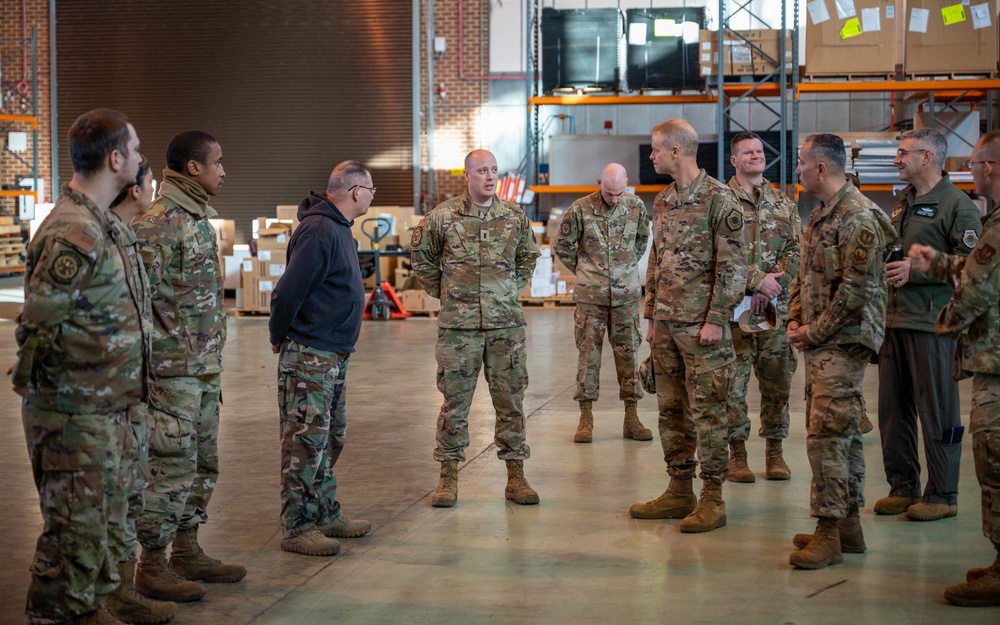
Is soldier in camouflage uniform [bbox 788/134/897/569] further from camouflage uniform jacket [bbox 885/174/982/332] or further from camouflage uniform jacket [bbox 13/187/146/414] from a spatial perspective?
camouflage uniform jacket [bbox 13/187/146/414]

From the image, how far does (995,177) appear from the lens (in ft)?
14.0

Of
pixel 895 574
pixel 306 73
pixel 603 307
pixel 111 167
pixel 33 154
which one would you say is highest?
pixel 306 73

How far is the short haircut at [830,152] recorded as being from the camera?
4.65 metres

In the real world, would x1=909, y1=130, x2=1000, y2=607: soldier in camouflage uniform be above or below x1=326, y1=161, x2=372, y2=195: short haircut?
below

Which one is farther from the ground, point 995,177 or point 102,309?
point 995,177

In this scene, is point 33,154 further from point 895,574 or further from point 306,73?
point 895,574

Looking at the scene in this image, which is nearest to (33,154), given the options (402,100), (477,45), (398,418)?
(402,100)

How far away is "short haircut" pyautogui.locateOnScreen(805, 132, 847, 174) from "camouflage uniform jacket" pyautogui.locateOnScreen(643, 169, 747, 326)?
0.53 meters

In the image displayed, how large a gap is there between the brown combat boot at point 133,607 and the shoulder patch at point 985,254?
10.8 ft

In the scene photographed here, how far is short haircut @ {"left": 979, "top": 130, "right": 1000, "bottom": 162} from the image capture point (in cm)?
429

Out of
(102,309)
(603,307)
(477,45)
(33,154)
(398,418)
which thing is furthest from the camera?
(33,154)

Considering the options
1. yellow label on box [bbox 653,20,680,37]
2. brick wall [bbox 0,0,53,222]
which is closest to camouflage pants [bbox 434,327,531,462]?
yellow label on box [bbox 653,20,680,37]

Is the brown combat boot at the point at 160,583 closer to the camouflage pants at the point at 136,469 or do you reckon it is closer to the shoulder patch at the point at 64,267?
the camouflage pants at the point at 136,469

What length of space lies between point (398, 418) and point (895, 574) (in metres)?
4.31
